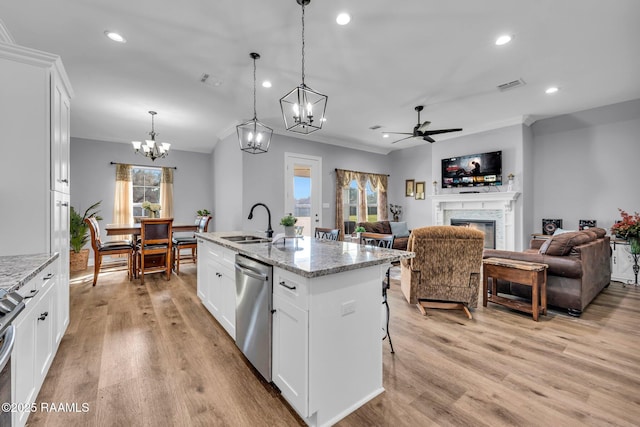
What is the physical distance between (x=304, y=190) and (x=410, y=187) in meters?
→ 3.07

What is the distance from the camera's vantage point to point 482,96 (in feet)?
13.8

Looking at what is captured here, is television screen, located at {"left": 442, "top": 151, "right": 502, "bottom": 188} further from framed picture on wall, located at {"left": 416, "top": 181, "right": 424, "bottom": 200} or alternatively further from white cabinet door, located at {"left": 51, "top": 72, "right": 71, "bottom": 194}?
white cabinet door, located at {"left": 51, "top": 72, "right": 71, "bottom": 194}

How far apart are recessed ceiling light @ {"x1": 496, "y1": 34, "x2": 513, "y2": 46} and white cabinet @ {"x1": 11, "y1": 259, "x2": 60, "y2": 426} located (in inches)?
160

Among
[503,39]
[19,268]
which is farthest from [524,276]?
[19,268]

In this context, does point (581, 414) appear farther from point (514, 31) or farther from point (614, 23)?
point (614, 23)

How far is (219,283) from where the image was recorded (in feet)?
8.94

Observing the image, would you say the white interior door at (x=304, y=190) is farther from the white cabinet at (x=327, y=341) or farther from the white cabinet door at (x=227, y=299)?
the white cabinet at (x=327, y=341)

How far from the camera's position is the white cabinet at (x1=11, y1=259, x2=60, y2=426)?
51.9 inches


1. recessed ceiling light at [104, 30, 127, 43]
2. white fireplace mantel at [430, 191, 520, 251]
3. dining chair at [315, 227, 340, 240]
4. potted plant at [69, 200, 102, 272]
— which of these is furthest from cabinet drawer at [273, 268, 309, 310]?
potted plant at [69, 200, 102, 272]

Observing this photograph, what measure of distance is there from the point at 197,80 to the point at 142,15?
120cm

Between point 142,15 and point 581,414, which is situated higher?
point 142,15

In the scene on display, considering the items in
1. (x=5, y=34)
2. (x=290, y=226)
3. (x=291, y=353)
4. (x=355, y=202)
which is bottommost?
(x=291, y=353)

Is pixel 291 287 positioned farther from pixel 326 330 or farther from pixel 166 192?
pixel 166 192

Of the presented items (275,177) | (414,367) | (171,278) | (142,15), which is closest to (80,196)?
(171,278)
